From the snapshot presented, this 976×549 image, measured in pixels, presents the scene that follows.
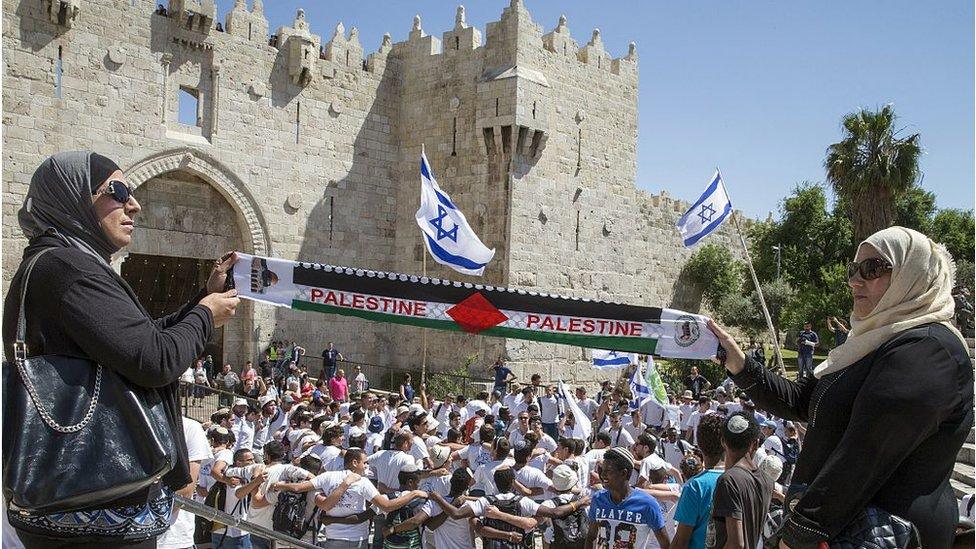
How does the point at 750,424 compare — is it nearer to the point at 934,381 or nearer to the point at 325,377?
the point at 934,381

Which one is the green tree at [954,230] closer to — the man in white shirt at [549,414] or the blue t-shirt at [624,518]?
the man in white shirt at [549,414]

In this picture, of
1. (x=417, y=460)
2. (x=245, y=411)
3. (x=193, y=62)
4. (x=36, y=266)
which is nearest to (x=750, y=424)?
(x=36, y=266)

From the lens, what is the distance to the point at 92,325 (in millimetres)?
2033

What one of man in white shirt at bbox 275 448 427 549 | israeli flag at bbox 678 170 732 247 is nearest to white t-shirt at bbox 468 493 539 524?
man in white shirt at bbox 275 448 427 549

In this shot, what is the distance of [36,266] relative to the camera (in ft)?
6.92

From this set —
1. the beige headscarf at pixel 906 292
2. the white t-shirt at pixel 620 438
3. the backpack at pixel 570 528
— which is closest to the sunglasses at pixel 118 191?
the beige headscarf at pixel 906 292

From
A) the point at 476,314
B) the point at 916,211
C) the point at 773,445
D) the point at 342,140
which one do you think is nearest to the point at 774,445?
the point at 773,445

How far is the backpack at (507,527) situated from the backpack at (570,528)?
267mm

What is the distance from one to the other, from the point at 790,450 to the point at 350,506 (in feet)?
17.9

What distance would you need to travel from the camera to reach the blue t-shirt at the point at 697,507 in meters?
4.30

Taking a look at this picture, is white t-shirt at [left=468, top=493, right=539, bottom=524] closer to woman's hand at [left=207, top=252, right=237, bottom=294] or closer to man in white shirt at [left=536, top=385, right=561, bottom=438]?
woman's hand at [left=207, top=252, right=237, bottom=294]

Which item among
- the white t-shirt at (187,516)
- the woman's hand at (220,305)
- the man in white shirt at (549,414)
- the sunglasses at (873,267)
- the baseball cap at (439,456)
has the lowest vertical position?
the man in white shirt at (549,414)

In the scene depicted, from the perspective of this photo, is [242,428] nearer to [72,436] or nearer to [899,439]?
[72,436]

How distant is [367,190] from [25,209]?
20.7 metres
